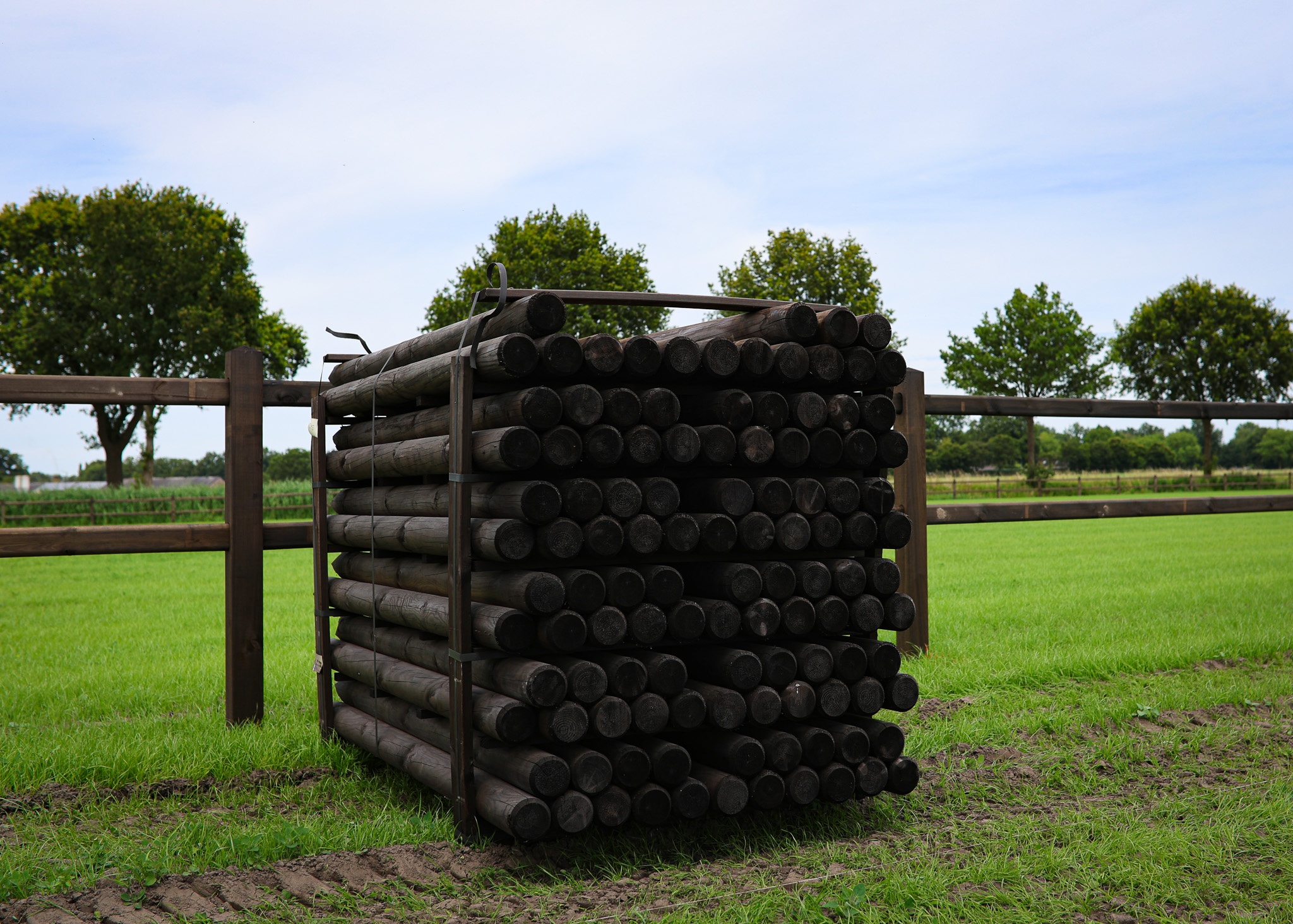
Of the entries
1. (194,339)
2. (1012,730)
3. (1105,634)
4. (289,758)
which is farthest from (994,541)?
(194,339)

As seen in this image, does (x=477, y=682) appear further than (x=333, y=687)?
No

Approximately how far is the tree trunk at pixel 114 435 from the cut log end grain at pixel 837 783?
123 feet

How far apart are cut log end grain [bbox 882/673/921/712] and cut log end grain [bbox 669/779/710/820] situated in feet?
3.83

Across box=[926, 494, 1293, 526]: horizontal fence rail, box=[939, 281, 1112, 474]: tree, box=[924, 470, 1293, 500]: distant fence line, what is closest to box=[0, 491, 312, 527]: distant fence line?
box=[924, 470, 1293, 500]: distant fence line

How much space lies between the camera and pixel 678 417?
475 cm

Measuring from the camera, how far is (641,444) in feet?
14.8

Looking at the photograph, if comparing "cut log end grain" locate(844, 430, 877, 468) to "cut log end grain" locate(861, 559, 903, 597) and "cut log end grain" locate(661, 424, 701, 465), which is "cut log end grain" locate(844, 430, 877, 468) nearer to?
"cut log end grain" locate(861, 559, 903, 597)

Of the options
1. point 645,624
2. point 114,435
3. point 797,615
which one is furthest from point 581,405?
point 114,435

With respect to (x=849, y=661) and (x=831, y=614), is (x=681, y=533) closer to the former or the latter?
(x=831, y=614)

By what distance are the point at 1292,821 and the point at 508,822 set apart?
385cm

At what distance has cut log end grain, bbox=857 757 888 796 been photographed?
4949 mm

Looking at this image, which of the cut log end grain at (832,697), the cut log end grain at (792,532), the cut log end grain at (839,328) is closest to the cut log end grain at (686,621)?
the cut log end grain at (792,532)

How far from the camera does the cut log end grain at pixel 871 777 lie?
4949 millimetres

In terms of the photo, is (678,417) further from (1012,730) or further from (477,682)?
(1012,730)
